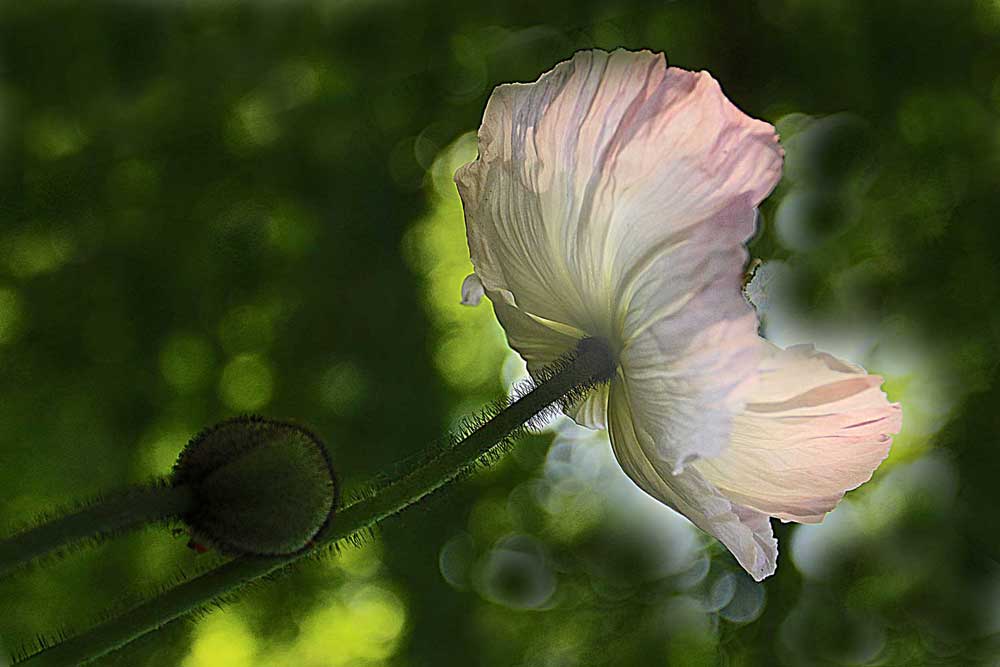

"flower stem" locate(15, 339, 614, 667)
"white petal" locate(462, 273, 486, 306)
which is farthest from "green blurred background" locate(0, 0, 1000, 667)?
"flower stem" locate(15, 339, 614, 667)

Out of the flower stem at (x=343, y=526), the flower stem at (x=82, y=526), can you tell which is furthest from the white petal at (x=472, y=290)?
the flower stem at (x=82, y=526)

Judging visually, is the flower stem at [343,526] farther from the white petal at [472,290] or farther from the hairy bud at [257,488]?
the white petal at [472,290]

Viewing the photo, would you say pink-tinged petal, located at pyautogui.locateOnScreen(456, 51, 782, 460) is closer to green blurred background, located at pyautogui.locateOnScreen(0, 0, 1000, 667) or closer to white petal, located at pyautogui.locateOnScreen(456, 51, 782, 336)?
white petal, located at pyautogui.locateOnScreen(456, 51, 782, 336)

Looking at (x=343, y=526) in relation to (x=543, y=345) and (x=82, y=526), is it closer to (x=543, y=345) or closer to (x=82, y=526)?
(x=82, y=526)

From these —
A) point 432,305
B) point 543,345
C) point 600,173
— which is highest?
point 600,173

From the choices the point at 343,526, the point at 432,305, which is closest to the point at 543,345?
the point at 343,526

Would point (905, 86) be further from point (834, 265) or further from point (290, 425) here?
point (290, 425)
